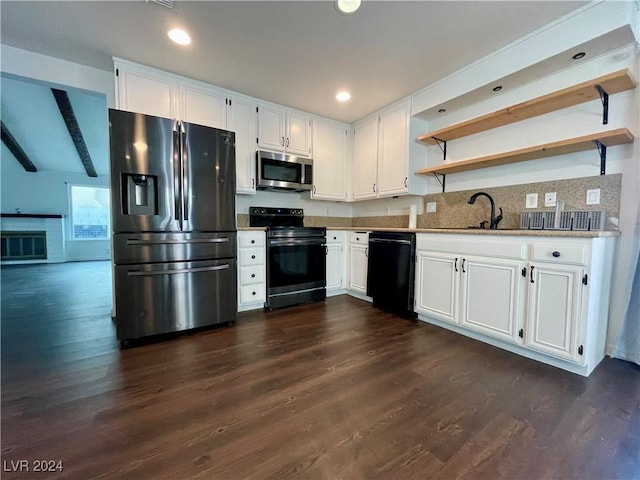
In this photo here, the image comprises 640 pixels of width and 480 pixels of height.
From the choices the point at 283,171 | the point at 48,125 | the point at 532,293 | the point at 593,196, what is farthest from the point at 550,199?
the point at 48,125

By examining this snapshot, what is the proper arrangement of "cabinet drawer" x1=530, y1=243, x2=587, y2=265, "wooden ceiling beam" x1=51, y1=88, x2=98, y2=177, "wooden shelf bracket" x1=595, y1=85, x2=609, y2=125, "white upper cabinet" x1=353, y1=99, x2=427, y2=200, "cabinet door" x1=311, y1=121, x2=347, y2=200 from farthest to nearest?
"wooden ceiling beam" x1=51, y1=88, x2=98, y2=177 < "cabinet door" x1=311, y1=121, x2=347, y2=200 < "white upper cabinet" x1=353, y1=99, x2=427, y2=200 < "wooden shelf bracket" x1=595, y1=85, x2=609, y2=125 < "cabinet drawer" x1=530, y1=243, x2=587, y2=265

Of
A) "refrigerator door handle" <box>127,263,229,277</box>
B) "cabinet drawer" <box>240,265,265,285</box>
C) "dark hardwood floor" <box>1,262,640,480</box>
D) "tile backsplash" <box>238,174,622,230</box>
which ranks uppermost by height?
"tile backsplash" <box>238,174,622,230</box>

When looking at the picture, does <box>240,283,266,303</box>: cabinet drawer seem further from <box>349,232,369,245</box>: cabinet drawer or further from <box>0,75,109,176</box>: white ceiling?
<box>0,75,109,176</box>: white ceiling

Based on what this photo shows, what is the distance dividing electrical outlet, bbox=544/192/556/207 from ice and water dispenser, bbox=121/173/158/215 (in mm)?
3277

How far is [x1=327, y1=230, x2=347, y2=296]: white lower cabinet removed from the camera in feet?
11.5

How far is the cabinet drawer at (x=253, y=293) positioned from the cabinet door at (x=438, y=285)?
1651 mm

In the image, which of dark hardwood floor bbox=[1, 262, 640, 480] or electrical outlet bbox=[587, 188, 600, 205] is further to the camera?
electrical outlet bbox=[587, 188, 600, 205]

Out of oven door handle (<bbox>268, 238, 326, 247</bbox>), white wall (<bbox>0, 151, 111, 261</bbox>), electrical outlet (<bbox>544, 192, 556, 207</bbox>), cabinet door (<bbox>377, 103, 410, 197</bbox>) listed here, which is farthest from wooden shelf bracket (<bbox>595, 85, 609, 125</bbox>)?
white wall (<bbox>0, 151, 111, 261</bbox>)

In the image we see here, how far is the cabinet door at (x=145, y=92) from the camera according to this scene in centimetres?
245

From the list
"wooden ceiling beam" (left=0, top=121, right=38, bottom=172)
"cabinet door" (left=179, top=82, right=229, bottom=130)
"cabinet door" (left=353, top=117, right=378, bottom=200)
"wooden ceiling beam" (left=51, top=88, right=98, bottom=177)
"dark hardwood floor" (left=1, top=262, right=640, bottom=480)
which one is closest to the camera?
"dark hardwood floor" (left=1, top=262, right=640, bottom=480)

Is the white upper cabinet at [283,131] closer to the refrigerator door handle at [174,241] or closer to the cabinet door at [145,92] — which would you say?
the cabinet door at [145,92]

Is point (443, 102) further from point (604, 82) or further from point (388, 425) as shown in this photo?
point (388, 425)

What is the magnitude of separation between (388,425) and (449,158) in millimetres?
2767

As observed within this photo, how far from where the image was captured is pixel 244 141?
3.13m
